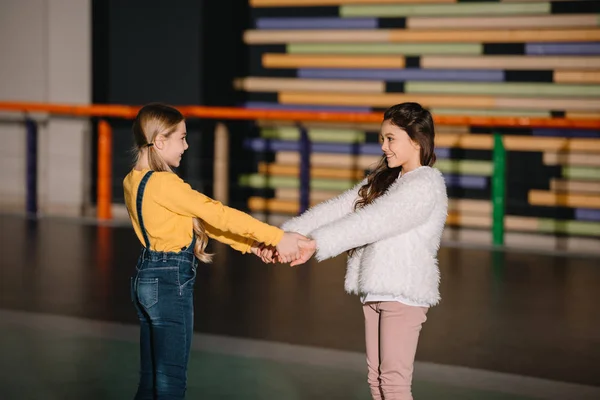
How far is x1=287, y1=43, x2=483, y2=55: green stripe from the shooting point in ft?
35.4

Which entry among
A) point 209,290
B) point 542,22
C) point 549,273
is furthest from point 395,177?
point 542,22

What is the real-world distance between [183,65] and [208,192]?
49.7 inches

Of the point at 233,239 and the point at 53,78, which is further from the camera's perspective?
the point at 53,78

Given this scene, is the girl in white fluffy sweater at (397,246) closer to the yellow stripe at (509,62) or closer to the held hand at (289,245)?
the held hand at (289,245)

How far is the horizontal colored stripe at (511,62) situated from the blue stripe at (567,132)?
542 mm

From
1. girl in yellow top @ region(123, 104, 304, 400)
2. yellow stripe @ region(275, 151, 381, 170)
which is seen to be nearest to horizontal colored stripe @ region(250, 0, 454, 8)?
yellow stripe @ region(275, 151, 381, 170)

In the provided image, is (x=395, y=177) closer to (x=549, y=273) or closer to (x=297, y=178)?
(x=549, y=273)

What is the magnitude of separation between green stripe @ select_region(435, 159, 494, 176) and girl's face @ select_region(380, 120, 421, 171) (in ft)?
21.5

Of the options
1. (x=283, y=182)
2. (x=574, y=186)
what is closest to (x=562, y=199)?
(x=574, y=186)

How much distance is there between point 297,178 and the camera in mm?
11570

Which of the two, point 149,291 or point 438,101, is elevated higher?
point 438,101

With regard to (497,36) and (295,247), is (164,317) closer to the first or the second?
(295,247)

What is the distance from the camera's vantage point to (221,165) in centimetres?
1132

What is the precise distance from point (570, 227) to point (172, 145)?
6.78m
